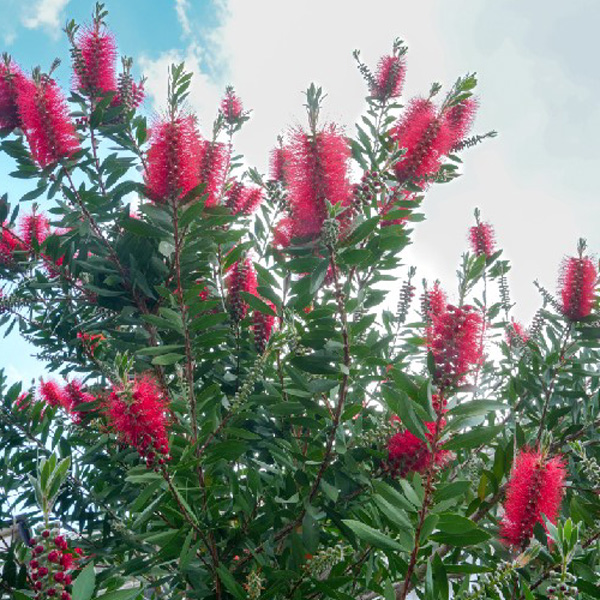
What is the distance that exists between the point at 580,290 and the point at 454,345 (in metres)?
1.53

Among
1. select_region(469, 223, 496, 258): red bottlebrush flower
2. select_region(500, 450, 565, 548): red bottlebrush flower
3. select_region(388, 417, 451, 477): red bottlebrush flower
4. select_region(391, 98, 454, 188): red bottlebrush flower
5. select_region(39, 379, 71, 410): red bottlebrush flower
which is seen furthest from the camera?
select_region(469, 223, 496, 258): red bottlebrush flower

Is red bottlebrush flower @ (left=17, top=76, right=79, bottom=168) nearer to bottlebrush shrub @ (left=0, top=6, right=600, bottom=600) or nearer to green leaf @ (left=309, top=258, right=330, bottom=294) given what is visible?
bottlebrush shrub @ (left=0, top=6, right=600, bottom=600)

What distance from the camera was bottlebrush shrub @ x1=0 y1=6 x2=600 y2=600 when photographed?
6.18 ft

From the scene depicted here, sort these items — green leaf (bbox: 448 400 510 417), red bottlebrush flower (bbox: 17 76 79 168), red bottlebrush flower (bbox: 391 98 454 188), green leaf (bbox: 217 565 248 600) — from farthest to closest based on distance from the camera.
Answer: red bottlebrush flower (bbox: 17 76 79 168)
red bottlebrush flower (bbox: 391 98 454 188)
green leaf (bbox: 217 565 248 600)
green leaf (bbox: 448 400 510 417)

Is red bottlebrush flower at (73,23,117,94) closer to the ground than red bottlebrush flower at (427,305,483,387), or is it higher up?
higher up

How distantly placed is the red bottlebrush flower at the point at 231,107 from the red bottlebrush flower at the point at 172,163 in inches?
78.0

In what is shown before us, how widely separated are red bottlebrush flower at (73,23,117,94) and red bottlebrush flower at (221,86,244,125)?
1.14 meters

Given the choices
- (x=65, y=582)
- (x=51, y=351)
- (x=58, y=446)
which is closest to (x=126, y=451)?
(x=58, y=446)

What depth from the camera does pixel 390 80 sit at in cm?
393

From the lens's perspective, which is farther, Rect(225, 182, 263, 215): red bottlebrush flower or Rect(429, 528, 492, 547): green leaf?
Rect(225, 182, 263, 215): red bottlebrush flower

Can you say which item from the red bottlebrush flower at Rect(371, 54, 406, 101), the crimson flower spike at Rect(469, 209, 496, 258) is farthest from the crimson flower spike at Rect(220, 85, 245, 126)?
the crimson flower spike at Rect(469, 209, 496, 258)

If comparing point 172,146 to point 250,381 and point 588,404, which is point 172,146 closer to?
point 250,381

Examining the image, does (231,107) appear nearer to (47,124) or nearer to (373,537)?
(47,124)

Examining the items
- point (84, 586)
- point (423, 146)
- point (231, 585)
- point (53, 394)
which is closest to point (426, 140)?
point (423, 146)
